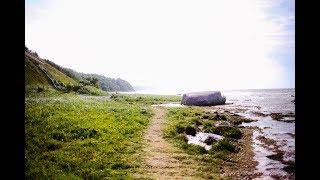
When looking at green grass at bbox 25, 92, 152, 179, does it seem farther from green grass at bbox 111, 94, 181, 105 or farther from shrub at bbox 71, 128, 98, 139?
green grass at bbox 111, 94, 181, 105

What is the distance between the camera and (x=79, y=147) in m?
16.3

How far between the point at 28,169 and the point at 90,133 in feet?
22.9

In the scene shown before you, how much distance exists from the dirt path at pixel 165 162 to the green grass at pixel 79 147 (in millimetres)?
680

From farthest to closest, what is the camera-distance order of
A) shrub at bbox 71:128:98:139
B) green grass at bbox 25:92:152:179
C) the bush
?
the bush → shrub at bbox 71:128:98:139 → green grass at bbox 25:92:152:179

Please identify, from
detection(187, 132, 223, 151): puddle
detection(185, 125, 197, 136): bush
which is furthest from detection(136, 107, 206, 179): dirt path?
detection(185, 125, 197, 136): bush

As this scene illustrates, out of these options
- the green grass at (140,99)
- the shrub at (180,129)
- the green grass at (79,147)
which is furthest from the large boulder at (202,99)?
the green grass at (79,147)

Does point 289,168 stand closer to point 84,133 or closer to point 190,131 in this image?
point 190,131

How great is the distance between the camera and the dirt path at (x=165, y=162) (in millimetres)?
12688

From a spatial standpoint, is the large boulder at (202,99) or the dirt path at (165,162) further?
the large boulder at (202,99)

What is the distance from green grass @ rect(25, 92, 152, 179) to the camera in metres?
12.6

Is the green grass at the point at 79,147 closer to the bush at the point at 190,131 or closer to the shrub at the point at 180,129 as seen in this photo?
the shrub at the point at 180,129

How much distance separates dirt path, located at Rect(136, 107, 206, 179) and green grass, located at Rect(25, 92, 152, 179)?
68 cm
